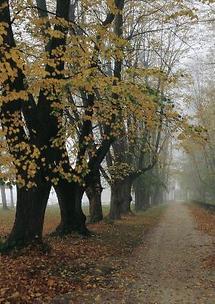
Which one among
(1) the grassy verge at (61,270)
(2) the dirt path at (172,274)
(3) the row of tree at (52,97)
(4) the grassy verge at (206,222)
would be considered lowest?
(4) the grassy verge at (206,222)

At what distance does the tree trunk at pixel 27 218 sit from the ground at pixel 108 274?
1.54ft

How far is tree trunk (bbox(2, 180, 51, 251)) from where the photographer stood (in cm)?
1213

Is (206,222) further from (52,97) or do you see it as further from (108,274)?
(52,97)

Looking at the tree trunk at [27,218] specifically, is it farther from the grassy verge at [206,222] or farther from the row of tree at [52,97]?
the grassy verge at [206,222]

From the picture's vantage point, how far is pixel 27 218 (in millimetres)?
12273

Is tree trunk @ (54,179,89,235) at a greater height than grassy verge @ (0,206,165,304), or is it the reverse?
tree trunk @ (54,179,89,235)

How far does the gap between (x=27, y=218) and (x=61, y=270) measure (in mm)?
2194

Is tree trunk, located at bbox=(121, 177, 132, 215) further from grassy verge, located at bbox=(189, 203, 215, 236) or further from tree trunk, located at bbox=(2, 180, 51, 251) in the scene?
tree trunk, located at bbox=(2, 180, 51, 251)

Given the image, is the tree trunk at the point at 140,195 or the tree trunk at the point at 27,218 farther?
the tree trunk at the point at 140,195

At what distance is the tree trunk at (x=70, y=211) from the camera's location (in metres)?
16.1

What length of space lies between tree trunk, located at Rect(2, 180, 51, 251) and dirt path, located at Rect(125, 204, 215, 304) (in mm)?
3034

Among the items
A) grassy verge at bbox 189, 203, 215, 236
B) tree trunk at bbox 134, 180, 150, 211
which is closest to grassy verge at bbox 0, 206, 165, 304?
grassy verge at bbox 189, 203, 215, 236

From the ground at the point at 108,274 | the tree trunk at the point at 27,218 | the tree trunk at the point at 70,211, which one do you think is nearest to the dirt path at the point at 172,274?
the ground at the point at 108,274

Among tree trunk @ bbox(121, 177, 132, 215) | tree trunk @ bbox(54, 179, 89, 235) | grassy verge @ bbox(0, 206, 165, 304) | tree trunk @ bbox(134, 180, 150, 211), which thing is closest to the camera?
grassy verge @ bbox(0, 206, 165, 304)
